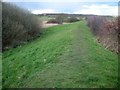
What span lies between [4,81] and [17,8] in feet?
72.2

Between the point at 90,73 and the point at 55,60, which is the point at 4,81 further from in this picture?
the point at 90,73

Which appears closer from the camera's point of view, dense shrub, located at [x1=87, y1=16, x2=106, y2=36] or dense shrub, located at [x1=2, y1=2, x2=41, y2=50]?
dense shrub, located at [x1=2, y1=2, x2=41, y2=50]

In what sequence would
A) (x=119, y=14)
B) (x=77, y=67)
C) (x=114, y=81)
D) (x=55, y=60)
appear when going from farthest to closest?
1. (x=119, y=14)
2. (x=55, y=60)
3. (x=77, y=67)
4. (x=114, y=81)

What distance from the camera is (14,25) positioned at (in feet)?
99.7

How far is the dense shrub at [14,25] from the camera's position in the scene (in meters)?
29.0

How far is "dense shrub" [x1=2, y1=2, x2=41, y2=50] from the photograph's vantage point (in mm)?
28969

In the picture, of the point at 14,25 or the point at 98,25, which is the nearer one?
the point at 14,25

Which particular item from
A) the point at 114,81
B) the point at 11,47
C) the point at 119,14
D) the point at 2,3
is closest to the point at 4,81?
the point at 114,81

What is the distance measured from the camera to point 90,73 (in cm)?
1197

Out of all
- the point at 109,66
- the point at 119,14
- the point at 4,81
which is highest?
the point at 119,14

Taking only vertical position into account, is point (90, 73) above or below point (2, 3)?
below

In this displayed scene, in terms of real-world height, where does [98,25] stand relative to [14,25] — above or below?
below

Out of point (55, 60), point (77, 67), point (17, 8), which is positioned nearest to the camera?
point (77, 67)

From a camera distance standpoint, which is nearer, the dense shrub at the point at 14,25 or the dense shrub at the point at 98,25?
the dense shrub at the point at 14,25
